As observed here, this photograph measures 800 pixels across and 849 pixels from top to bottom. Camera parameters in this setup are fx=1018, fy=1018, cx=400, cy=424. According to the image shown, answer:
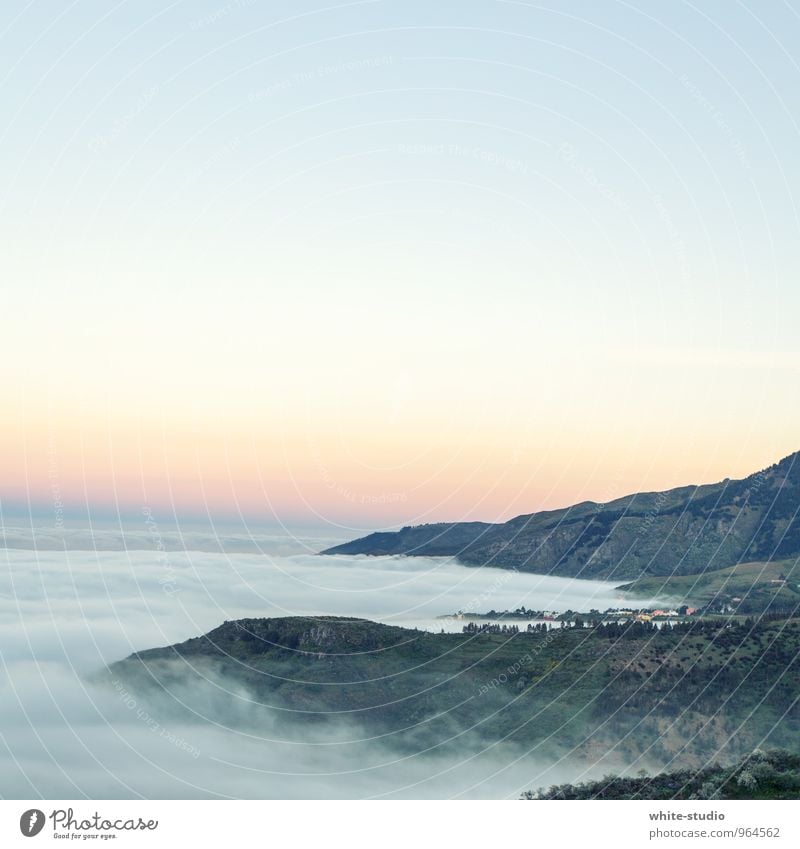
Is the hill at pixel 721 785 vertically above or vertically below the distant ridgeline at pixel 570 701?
above

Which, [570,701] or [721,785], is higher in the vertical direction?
[721,785]

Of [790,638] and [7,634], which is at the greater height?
[7,634]

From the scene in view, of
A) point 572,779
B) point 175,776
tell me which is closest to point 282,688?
point 175,776

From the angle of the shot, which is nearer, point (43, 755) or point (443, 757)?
point (43, 755)

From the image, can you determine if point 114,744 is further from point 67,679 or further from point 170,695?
point 170,695

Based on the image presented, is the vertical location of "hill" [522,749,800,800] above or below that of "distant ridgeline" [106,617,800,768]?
above

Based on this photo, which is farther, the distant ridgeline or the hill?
the distant ridgeline
